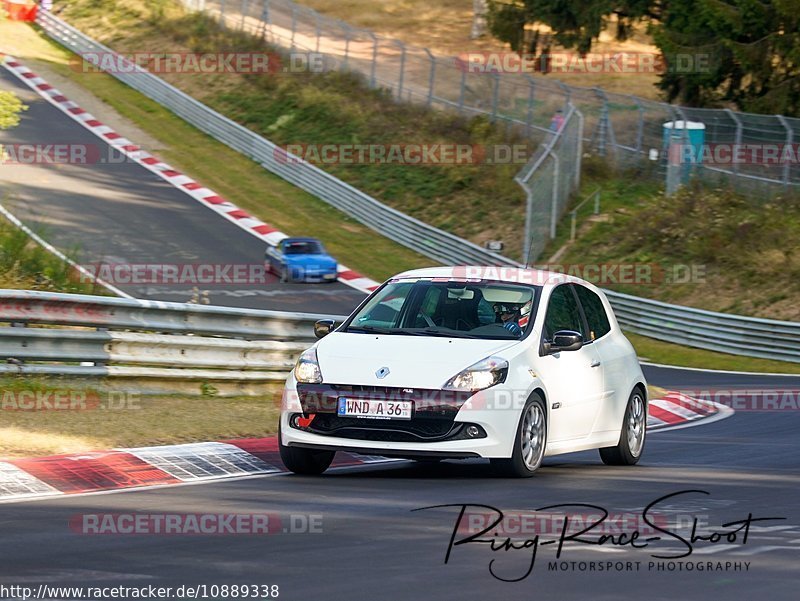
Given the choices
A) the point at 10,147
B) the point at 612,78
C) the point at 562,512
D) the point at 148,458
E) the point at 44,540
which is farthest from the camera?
the point at 612,78

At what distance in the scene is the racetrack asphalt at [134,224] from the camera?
28.9 m

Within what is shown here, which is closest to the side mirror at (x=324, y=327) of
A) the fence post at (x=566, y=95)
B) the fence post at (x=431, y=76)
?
the fence post at (x=566, y=95)

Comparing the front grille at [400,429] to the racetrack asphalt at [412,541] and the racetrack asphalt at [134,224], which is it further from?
the racetrack asphalt at [134,224]

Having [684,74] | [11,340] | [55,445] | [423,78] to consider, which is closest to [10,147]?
[423,78]

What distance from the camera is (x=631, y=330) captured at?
2925 centimetres

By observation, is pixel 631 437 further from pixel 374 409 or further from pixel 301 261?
pixel 301 261

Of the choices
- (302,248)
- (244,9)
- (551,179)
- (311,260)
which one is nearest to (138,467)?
(311,260)

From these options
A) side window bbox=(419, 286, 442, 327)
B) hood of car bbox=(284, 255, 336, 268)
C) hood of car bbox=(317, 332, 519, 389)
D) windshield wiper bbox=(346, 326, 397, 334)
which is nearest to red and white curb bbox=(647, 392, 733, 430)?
side window bbox=(419, 286, 442, 327)

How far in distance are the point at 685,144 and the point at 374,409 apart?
24.5m

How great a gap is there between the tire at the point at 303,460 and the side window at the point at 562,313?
194 centimetres

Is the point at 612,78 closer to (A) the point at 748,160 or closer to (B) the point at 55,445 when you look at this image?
(A) the point at 748,160

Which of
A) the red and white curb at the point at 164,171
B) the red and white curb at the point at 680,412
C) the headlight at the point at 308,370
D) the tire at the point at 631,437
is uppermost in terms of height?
the headlight at the point at 308,370

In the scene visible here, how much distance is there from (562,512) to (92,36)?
150 ft

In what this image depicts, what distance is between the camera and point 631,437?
11.8m
